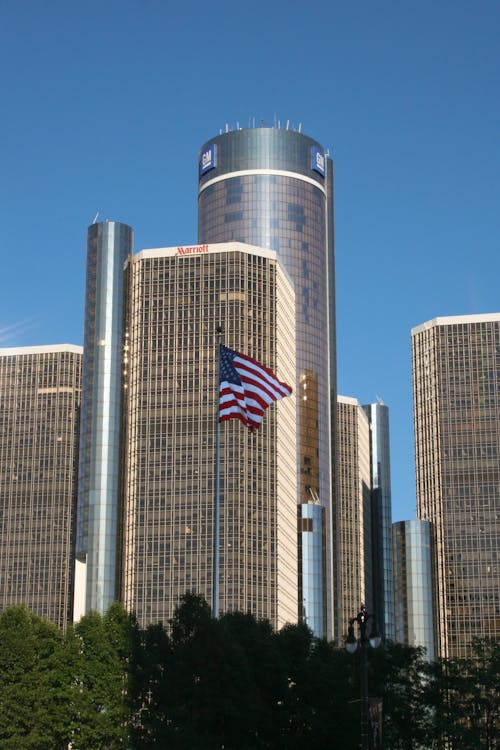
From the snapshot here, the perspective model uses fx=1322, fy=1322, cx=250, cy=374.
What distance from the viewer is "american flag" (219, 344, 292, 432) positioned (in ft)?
359

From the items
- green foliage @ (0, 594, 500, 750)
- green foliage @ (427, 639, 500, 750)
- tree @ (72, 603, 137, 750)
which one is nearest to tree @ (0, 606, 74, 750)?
green foliage @ (0, 594, 500, 750)

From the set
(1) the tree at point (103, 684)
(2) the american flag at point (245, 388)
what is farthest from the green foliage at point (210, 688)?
(2) the american flag at point (245, 388)

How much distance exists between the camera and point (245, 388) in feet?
363

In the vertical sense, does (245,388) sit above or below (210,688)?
above

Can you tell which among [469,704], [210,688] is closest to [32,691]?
[210,688]

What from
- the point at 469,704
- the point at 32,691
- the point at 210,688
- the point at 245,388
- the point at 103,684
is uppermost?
the point at 245,388

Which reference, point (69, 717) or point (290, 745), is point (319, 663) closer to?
point (290, 745)

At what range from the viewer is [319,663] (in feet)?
436

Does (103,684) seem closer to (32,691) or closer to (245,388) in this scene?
(32,691)

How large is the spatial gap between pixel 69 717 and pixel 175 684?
24.9 metres

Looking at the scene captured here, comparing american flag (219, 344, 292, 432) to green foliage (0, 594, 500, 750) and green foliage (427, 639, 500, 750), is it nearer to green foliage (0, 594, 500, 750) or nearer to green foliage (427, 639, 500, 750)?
green foliage (0, 594, 500, 750)

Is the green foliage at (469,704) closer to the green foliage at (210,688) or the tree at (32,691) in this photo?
the green foliage at (210,688)

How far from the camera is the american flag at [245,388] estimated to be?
359 feet

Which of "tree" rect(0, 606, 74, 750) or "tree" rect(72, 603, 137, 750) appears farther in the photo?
"tree" rect(0, 606, 74, 750)
